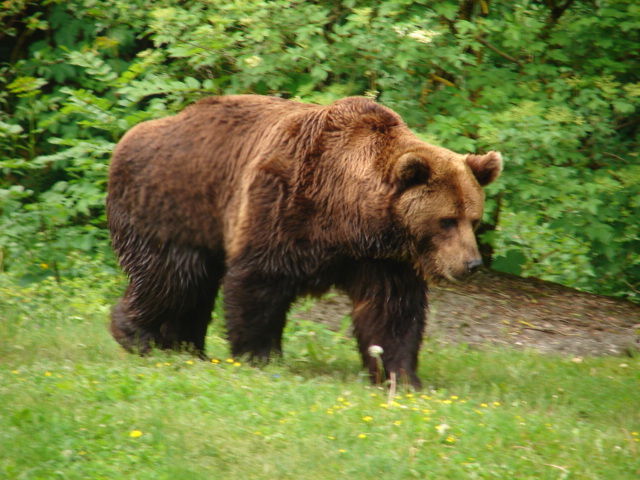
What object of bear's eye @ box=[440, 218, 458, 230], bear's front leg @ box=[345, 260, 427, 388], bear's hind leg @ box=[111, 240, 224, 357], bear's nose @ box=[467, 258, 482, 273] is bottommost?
bear's hind leg @ box=[111, 240, 224, 357]

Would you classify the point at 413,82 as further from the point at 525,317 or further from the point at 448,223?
the point at 448,223

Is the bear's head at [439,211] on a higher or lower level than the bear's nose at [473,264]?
higher

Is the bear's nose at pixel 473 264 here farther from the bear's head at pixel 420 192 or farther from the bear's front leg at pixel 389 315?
the bear's front leg at pixel 389 315

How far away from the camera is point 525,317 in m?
9.87

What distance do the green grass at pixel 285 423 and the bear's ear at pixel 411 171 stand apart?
1554mm

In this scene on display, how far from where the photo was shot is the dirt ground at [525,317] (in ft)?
29.8

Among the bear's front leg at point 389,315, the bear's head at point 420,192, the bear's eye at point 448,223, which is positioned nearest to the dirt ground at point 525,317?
the bear's front leg at point 389,315

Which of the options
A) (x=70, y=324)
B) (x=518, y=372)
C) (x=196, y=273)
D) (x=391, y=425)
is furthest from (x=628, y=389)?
(x=70, y=324)

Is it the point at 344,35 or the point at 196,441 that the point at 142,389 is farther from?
the point at 344,35

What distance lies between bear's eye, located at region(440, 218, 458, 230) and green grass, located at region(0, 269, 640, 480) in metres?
1.25

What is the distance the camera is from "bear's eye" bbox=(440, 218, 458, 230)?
637 cm

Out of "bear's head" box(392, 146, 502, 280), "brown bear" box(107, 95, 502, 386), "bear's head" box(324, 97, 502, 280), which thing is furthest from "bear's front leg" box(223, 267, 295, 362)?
"bear's head" box(392, 146, 502, 280)

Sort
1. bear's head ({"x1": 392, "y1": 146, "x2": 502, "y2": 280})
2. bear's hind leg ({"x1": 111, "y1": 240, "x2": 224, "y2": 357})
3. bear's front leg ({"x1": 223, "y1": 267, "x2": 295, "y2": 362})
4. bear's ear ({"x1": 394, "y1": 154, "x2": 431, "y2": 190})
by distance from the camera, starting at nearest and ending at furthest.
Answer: bear's ear ({"x1": 394, "y1": 154, "x2": 431, "y2": 190}), bear's head ({"x1": 392, "y1": 146, "x2": 502, "y2": 280}), bear's front leg ({"x1": 223, "y1": 267, "x2": 295, "y2": 362}), bear's hind leg ({"x1": 111, "y1": 240, "x2": 224, "y2": 357})

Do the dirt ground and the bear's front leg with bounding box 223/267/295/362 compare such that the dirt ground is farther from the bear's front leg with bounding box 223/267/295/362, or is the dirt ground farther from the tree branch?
the tree branch
